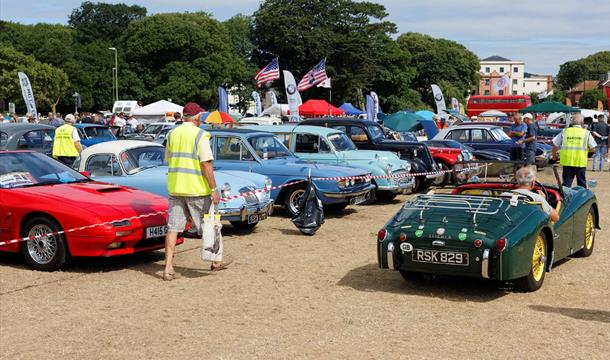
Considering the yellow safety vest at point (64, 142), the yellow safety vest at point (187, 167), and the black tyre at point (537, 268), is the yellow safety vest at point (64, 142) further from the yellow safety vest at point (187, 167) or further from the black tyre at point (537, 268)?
the black tyre at point (537, 268)

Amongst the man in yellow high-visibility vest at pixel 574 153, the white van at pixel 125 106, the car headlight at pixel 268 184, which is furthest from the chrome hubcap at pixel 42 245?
the white van at pixel 125 106

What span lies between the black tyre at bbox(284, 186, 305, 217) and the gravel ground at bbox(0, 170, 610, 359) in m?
3.30

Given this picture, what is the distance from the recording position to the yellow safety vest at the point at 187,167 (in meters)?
8.04

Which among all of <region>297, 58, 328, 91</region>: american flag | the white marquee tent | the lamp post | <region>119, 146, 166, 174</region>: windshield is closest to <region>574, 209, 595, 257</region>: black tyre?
<region>119, 146, 166, 174</region>: windshield

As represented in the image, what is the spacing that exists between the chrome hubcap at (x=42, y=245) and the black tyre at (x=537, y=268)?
16.7 ft

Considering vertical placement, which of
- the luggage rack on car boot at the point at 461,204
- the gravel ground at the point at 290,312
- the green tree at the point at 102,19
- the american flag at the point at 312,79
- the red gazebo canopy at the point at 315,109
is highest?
the green tree at the point at 102,19

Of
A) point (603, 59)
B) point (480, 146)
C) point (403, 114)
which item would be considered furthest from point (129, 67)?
point (603, 59)

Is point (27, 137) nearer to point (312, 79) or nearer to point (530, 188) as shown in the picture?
point (530, 188)

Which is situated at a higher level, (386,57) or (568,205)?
(386,57)

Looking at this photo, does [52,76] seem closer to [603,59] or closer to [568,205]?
[568,205]

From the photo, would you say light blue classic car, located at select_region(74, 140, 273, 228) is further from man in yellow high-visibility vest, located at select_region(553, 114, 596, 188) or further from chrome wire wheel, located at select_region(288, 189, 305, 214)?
man in yellow high-visibility vest, located at select_region(553, 114, 596, 188)

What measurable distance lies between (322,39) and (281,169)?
201ft

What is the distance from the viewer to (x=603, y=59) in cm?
16125

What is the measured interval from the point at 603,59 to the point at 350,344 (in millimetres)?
171494
